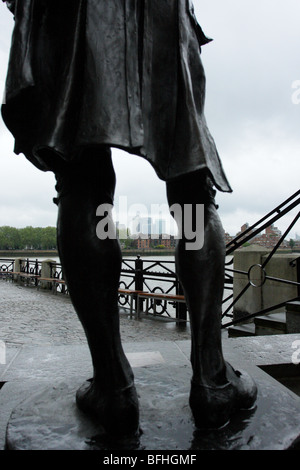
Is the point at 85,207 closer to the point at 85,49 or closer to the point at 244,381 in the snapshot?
the point at 85,49

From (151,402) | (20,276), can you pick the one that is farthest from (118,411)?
(20,276)

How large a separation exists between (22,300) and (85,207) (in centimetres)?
1234

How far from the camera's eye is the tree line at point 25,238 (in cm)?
4910

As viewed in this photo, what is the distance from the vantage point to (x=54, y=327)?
25.8 feet

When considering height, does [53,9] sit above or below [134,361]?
above

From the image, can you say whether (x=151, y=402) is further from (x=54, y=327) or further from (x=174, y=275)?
(x=174, y=275)

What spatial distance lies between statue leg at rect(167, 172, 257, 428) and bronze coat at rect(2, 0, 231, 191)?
0.44ft

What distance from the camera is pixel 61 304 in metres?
11.7

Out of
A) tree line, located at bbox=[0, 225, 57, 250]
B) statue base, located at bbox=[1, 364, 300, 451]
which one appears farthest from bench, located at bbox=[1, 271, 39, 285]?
tree line, located at bbox=[0, 225, 57, 250]

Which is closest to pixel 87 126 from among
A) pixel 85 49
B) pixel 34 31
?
pixel 85 49

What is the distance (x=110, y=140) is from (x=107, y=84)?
8.2 inches

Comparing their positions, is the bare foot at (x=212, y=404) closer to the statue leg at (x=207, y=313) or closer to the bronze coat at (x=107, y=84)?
the statue leg at (x=207, y=313)

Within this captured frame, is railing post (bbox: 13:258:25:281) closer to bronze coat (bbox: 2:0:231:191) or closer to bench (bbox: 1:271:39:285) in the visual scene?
bench (bbox: 1:271:39:285)
